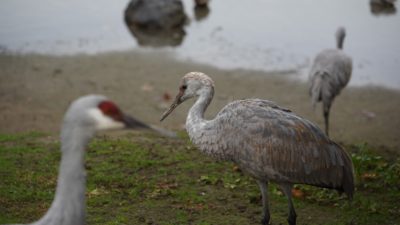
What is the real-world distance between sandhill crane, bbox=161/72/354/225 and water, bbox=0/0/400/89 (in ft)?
22.8

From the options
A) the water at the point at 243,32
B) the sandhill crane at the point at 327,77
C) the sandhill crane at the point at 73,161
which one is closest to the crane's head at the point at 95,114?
the sandhill crane at the point at 73,161

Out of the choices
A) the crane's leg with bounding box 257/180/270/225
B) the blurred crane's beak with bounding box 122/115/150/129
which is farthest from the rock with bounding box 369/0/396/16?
the blurred crane's beak with bounding box 122/115/150/129

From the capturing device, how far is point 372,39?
600 inches

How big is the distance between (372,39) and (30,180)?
32.3 ft

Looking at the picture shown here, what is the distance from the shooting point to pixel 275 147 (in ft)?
20.1

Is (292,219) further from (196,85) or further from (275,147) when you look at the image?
(196,85)

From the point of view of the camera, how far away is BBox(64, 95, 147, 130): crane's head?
4203mm

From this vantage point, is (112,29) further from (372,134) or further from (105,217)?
(105,217)

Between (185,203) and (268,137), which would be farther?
(185,203)

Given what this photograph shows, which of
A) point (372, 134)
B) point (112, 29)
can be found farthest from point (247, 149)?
point (112, 29)

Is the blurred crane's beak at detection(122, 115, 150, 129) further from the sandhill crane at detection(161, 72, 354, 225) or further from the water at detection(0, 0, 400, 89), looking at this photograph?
the water at detection(0, 0, 400, 89)

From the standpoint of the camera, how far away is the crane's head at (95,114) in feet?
13.8

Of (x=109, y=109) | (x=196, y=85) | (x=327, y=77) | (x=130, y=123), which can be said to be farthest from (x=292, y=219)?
(x=327, y=77)

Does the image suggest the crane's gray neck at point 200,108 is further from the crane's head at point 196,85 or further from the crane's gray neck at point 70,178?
the crane's gray neck at point 70,178
